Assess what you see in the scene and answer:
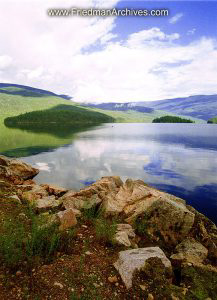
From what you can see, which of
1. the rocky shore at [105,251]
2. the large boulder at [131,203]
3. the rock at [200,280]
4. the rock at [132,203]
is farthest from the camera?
the rock at [132,203]

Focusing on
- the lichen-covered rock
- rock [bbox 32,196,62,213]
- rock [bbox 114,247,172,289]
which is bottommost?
the lichen-covered rock

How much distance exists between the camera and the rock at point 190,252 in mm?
12569

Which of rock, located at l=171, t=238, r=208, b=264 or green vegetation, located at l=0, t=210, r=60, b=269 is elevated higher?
green vegetation, located at l=0, t=210, r=60, b=269

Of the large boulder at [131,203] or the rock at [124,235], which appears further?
the large boulder at [131,203]

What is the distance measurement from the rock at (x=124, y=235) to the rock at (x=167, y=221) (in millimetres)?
1232

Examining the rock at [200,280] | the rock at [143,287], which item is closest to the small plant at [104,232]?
the rock at [143,287]

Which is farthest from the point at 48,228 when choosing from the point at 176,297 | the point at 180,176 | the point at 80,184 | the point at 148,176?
the point at 180,176

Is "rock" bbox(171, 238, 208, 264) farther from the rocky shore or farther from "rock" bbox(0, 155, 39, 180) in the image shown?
"rock" bbox(0, 155, 39, 180)

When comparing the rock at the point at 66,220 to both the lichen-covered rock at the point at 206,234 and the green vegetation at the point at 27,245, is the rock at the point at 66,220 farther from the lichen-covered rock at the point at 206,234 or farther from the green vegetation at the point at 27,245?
the lichen-covered rock at the point at 206,234

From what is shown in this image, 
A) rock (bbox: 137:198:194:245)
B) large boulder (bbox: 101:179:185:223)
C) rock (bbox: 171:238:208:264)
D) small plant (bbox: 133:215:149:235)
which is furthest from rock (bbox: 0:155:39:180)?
rock (bbox: 171:238:208:264)

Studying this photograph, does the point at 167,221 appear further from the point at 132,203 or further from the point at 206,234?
the point at 132,203

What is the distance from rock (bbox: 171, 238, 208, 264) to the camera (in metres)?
12.6

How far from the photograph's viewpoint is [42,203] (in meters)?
16.1

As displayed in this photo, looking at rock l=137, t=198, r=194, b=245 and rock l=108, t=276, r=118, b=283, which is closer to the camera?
rock l=108, t=276, r=118, b=283
